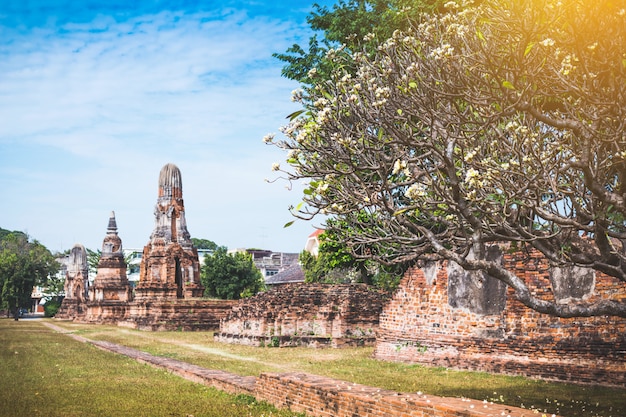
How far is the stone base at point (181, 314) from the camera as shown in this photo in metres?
29.4

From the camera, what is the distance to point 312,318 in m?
20.8

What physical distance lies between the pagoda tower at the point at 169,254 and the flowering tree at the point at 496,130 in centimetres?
2559

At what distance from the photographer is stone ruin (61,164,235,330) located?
3003cm

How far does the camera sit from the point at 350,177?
29.0 feet

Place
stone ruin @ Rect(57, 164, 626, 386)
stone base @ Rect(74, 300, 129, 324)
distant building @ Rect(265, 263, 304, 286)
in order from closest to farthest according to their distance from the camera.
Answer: stone ruin @ Rect(57, 164, 626, 386) < stone base @ Rect(74, 300, 129, 324) < distant building @ Rect(265, 263, 304, 286)

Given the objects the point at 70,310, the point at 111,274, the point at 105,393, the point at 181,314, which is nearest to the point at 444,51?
A: the point at 105,393

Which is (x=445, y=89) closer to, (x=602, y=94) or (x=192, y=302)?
(x=602, y=94)

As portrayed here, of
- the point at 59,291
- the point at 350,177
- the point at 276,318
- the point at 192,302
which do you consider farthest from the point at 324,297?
the point at 59,291

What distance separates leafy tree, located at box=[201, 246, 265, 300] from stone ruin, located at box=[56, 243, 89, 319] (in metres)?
8.99

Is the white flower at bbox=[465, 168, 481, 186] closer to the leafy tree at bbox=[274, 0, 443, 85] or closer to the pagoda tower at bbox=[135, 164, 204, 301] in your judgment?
the leafy tree at bbox=[274, 0, 443, 85]

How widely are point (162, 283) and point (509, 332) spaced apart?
76.9ft

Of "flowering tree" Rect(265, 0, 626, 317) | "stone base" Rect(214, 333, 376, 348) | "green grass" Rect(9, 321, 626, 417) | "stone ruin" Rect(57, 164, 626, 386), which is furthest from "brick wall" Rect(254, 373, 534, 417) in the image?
"stone base" Rect(214, 333, 376, 348)

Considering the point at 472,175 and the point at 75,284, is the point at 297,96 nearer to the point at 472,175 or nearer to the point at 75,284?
the point at 472,175

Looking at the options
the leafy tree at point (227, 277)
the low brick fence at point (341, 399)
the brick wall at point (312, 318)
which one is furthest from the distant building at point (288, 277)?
the low brick fence at point (341, 399)
